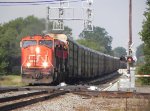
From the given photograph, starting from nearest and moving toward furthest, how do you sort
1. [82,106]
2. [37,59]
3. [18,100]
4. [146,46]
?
[82,106]
[18,100]
[37,59]
[146,46]

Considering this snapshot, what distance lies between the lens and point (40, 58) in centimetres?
2995

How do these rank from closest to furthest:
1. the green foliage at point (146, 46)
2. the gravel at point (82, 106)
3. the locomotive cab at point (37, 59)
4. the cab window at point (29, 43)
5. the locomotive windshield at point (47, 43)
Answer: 1. the gravel at point (82, 106)
2. the locomotive cab at point (37, 59)
3. the locomotive windshield at point (47, 43)
4. the cab window at point (29, 43)
5. the green foliage at point (146, 46)

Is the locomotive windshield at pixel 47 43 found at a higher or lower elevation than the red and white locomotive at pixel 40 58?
higher

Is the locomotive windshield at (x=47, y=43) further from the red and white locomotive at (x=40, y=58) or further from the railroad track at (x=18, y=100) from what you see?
the railroad track at (x=18, y=100)

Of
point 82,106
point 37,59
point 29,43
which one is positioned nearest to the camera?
point 82,106

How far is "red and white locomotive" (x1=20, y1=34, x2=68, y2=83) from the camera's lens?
29.2m

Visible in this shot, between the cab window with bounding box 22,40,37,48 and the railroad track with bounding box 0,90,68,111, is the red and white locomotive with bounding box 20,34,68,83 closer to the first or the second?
the cab window with bounding box 22,40,37,48

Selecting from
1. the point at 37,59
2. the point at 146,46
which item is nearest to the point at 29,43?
the point at 37,59

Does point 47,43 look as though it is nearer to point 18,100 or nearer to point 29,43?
point 29,43

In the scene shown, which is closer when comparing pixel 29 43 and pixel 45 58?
pixel 45 58

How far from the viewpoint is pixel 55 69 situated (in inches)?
1158

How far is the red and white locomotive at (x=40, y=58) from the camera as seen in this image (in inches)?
1151

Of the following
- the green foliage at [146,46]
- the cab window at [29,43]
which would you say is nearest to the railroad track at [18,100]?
the cab window at [29,43]

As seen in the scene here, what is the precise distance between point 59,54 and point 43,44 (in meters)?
1.31
